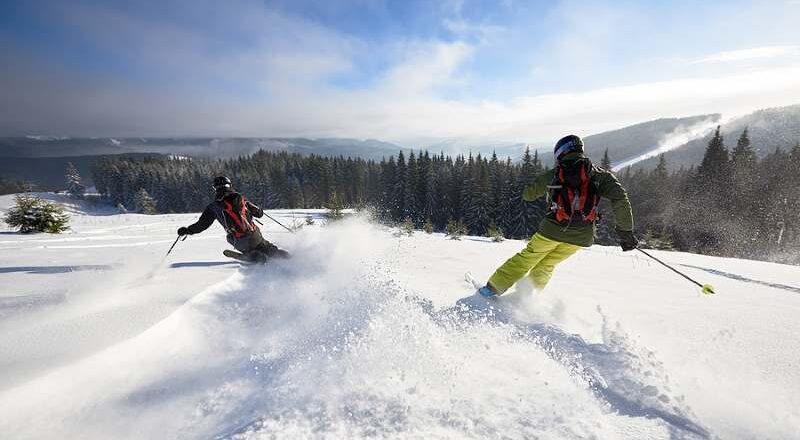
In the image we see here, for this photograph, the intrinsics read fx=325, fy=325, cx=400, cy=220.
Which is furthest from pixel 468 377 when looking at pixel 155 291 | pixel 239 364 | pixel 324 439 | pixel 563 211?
pixel 155 291

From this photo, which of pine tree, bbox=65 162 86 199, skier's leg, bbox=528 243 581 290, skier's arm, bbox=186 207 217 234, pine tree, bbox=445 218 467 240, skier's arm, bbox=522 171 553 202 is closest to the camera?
skier's arm, bbox=522 171 553 202

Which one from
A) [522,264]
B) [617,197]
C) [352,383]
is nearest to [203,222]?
[352,383]

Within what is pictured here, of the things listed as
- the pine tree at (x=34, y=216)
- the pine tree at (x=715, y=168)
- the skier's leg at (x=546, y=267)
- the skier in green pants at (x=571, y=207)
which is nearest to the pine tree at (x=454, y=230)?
the skier's leg at (x=546, y=267)

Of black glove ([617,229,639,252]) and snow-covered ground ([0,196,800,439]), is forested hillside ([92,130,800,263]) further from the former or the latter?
black glove ([617,229,639,252])

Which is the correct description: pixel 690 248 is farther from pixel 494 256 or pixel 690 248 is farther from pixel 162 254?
pixel 162 254

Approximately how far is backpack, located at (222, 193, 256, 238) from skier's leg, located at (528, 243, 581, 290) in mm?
5331

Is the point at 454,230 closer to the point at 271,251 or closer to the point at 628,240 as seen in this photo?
the point at 271,251

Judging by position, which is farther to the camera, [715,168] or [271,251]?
[715,168]

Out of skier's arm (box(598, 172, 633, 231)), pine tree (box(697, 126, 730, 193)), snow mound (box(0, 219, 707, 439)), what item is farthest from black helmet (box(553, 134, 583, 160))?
pine tree (box(697, 126, 730, 193))

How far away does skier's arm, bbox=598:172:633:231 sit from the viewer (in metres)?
4.39

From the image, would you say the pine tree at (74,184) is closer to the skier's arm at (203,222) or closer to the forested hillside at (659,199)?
the forested hillside at (659,199)

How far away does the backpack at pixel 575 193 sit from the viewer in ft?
14.4

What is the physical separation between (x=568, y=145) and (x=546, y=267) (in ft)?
6.04

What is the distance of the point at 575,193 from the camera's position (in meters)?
4.47
